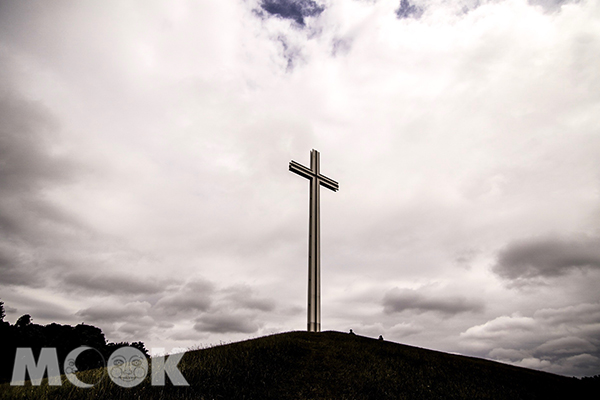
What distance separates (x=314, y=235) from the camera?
21.7 metres

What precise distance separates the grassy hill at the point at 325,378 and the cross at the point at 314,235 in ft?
5.10

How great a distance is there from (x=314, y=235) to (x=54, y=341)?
38784 millimetres

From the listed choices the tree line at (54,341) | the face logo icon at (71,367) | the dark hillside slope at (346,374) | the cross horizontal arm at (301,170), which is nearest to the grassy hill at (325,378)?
the dark hillside slope at (346,374)

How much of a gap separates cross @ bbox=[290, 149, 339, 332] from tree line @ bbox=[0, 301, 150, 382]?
2380cm

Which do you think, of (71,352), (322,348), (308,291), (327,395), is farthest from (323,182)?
(71,352)

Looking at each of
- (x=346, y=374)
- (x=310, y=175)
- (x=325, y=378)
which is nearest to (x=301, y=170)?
(x=310, y=175)

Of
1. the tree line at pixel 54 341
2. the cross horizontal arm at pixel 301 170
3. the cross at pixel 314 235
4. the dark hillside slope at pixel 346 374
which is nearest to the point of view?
the dark hillside slope at pixel 346 374

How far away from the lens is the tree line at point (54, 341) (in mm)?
37719

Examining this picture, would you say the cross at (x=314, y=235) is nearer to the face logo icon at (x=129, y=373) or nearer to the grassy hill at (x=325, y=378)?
the grassy hill at (x=325, y=378)

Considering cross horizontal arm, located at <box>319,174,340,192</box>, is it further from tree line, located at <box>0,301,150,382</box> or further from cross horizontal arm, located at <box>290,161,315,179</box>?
tree line, located at <box>0,301,150,382</box>

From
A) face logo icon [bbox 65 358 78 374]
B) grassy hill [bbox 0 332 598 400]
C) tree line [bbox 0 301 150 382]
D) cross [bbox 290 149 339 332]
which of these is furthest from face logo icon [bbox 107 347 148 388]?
tree line [bbox 0 301 150 382]

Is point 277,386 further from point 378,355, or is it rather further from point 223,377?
point 378,355

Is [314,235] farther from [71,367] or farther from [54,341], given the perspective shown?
[54,341]

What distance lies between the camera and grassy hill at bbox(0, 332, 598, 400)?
442 inches
